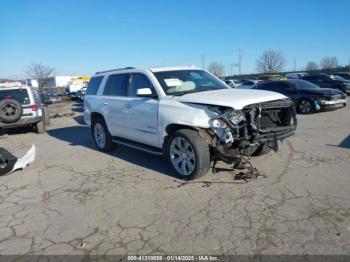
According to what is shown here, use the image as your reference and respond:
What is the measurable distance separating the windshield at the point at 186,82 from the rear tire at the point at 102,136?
91.4 inches

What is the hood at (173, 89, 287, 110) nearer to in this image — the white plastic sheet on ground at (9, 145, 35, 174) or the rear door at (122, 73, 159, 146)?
Result: the rear door at (122, 73, 159, 146)

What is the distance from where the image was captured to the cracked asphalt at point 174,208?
3.48 m

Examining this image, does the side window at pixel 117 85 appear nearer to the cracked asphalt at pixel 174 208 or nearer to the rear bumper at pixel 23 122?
the cracked asphalt at pixel 174 208

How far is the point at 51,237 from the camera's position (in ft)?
12.5

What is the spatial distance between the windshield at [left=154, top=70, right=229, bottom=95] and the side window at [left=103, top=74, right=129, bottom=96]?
3.23ft

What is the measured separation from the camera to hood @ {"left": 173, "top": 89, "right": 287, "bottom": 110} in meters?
4.87

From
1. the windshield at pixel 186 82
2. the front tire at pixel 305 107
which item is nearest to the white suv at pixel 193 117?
the windshield at pixel 186 82

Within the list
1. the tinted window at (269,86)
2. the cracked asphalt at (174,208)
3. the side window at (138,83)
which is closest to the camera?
the cracked asphalt at (174,208)

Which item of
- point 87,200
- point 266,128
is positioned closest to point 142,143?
point 87,200

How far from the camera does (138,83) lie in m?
6.46

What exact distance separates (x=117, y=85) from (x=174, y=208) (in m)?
3.71

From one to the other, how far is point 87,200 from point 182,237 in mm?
1901

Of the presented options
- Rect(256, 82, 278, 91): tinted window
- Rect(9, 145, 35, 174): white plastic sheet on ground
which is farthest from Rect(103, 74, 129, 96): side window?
Rect(256, 82, 278, 91): tinted window

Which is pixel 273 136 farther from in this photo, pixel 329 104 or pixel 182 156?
pixel 329 104
